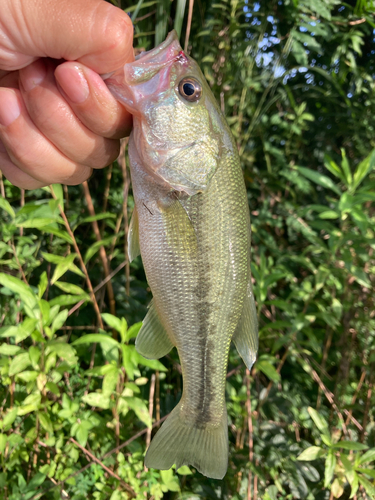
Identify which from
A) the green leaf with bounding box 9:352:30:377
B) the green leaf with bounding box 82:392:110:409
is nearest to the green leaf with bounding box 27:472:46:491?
the green leaf with bounding box 82:392:110:409

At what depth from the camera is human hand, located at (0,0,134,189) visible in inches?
28.9

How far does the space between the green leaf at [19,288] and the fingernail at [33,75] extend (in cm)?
67

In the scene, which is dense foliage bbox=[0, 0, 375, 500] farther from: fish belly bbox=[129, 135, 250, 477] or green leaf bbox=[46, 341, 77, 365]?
fish belly bbox=[129, 135, 250, 477]

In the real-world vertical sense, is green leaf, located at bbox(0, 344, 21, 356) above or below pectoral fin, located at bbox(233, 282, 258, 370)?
below

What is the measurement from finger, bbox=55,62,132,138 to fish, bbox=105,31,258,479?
0.04 metres

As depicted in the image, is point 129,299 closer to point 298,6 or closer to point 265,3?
point 298,6

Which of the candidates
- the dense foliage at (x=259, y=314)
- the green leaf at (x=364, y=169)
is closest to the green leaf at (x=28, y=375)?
the dense foliage at (x=259, y=314)

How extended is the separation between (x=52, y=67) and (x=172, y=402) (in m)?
1.75

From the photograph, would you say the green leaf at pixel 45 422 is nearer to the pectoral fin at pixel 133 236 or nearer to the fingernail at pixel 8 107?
the pectoral fin at pixel 133 236

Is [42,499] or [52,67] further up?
[52,67]

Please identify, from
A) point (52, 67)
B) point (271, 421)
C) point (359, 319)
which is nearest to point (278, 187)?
point (359, 319)

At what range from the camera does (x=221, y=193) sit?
0.88 m

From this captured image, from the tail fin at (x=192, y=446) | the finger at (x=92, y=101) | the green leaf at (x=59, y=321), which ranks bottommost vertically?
the green leaf at (x=59, y=321)

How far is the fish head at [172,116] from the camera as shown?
2.74 ft
